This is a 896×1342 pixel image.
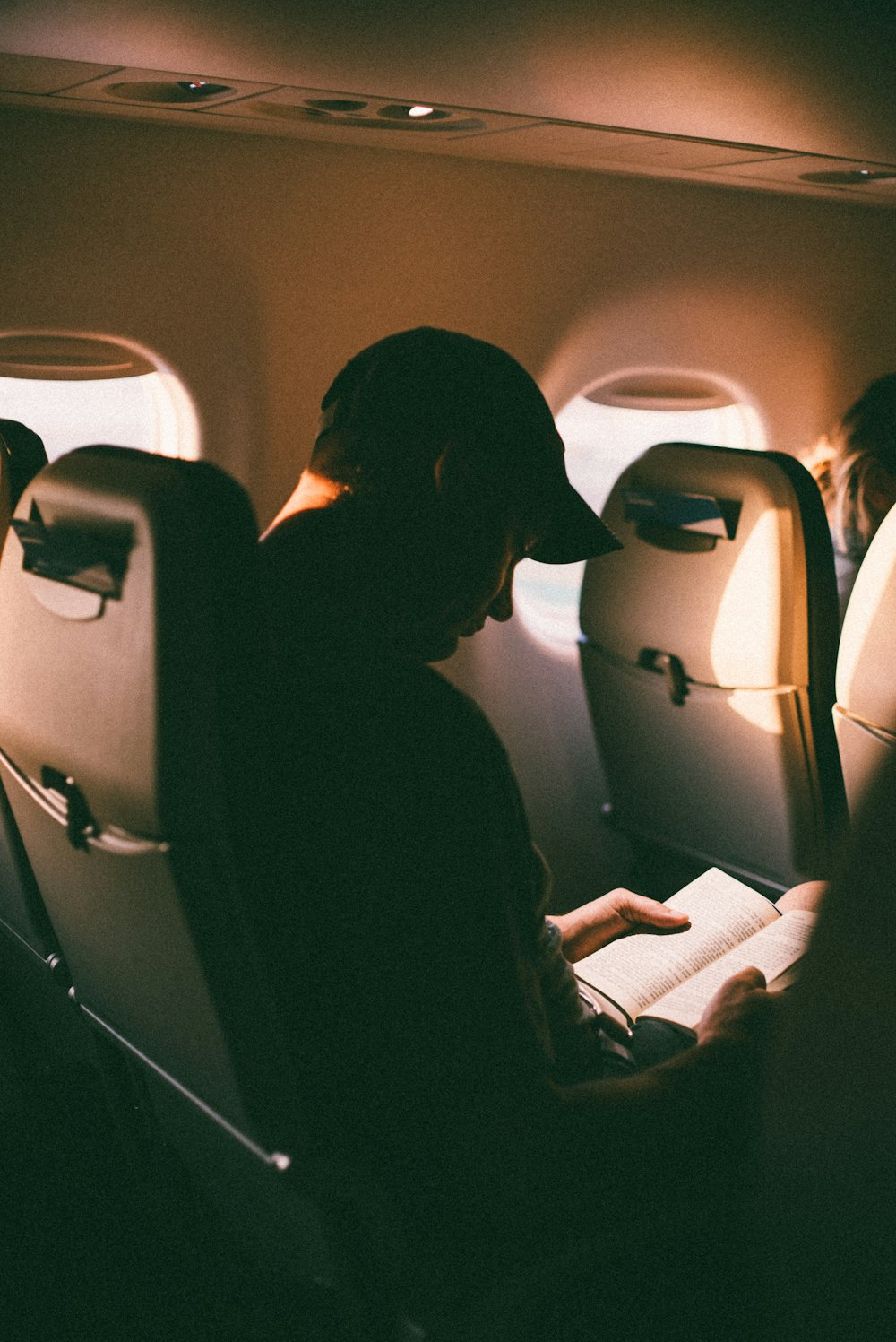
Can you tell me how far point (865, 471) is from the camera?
3176 millimetres

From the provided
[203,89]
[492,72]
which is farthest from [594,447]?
[203,89]

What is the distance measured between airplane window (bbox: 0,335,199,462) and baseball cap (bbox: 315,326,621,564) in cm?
139

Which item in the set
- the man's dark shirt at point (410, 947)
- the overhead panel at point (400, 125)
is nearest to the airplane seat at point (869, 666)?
the man's dark shirt at point (410, 947)

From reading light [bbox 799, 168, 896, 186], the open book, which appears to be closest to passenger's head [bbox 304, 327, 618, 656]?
the open book

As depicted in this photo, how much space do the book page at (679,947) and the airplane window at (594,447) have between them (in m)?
1.43

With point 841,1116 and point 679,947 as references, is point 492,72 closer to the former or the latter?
point 679,947

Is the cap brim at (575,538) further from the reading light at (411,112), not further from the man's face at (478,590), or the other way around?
the reading light at (411,112)

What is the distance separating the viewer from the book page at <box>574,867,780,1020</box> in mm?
1879

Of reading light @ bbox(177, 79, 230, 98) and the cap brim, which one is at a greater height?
reading light @ bbox(177, 79, 230, 98)

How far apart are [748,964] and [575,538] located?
2.76ft

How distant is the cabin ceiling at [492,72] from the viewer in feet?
5.90

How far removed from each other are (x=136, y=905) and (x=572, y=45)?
167 centimetres

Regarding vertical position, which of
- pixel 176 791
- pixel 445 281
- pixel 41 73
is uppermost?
pixel 41 73

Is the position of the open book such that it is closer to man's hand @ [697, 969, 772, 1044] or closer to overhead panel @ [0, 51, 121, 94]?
man's hand @ [697, 969, 772, 1044]
